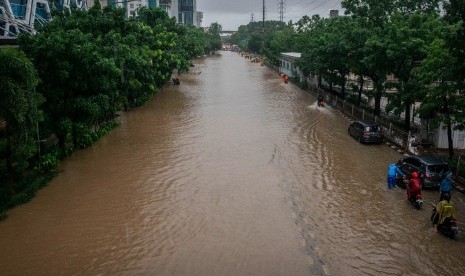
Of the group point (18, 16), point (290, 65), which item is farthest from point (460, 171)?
point (290, 65)

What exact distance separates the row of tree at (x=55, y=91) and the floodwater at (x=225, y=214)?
1280 mm

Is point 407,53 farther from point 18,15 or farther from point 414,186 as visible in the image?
point 18,15

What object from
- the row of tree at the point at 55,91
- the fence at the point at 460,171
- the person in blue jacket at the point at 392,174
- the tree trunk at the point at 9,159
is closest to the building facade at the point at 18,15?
the row of tree at the point at 55,91

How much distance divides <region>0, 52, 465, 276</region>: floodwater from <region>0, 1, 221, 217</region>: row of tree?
4.20 ft

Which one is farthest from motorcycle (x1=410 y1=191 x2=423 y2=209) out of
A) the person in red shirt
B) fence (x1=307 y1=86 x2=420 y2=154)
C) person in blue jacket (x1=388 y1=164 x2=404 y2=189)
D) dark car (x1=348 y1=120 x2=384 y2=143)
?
Answer: dark car (x1=348 y1=120 x2=384 y2=143)

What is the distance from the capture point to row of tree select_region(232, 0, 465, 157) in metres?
19.0

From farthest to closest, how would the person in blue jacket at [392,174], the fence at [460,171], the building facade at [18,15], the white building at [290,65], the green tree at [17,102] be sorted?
the white building at [290,65] → the building facade at [18,15] → the fence at [460,171] → the person in blue jacket at [392,174] → the green tree at [17,102]

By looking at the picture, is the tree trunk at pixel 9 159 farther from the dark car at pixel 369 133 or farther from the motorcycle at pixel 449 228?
the dark car at pixel 369 133

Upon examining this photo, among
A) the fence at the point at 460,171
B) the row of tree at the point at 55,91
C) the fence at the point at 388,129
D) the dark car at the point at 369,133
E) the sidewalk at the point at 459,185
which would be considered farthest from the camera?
the dark car at the point at 369,133

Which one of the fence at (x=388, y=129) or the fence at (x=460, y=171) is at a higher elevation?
the fence at (x=388, y=129)

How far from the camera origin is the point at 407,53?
26656 mm

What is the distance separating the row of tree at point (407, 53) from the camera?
62.2ft

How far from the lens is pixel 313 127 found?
32.4 metres

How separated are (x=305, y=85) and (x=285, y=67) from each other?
1973cm
